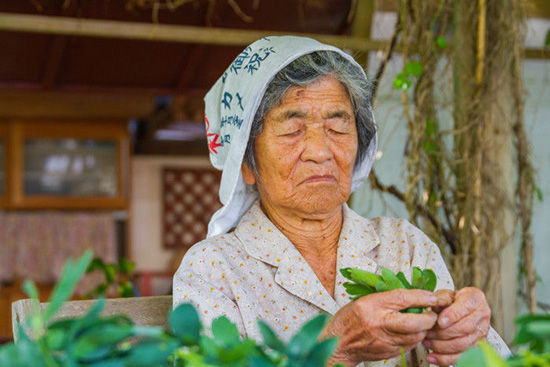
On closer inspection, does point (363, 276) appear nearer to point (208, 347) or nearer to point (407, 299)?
point (407, 299)

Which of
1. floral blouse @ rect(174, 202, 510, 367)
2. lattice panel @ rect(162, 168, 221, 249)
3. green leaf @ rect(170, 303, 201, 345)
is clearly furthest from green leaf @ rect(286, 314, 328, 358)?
lattice panel @ rect(162, 168, 221, 249)

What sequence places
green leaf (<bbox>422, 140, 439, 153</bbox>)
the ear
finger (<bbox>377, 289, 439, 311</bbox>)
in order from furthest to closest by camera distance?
green leaf (<bbox>422, 140, 439, 153</bbox>) → the ear → finger (<bbox>377, 289, 439, 311</bbox>)

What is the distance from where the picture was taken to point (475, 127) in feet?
8.17

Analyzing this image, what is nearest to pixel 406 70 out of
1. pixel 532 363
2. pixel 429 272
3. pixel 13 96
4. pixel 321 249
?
pixel 321 249

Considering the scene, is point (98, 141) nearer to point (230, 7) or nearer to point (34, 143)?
point (34, 143)

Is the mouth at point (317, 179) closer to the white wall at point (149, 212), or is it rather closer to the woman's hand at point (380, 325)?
the woman's hand at point (380, 325)

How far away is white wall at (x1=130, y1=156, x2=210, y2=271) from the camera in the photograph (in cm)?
716

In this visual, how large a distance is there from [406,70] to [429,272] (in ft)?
4.58

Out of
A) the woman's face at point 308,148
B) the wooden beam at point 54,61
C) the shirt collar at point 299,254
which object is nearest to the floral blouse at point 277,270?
the shirt collar at point 299,254

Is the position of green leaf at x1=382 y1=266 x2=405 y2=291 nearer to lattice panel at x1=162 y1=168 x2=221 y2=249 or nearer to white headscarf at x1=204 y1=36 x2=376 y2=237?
white headscarf at x1=204 y1=36 x2=376 y2=237

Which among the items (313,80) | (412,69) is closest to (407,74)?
(412,69)

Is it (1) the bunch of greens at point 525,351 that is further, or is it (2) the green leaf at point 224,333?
(2) the green leaf at point 224,333

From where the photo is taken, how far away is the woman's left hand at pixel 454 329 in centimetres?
112

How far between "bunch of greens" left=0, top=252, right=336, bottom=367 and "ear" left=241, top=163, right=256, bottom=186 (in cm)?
100
